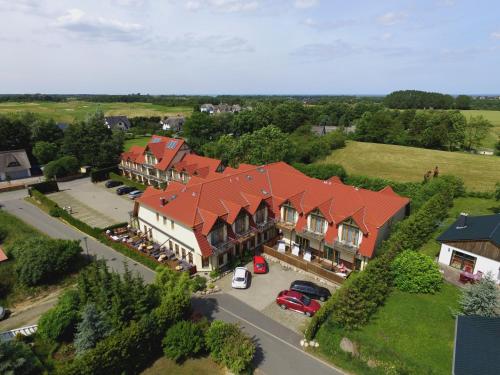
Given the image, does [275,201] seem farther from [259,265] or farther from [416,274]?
[416,274]

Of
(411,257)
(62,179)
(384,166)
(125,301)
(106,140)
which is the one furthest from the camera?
(384,166)

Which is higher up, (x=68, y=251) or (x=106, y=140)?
(x=106, y=140)

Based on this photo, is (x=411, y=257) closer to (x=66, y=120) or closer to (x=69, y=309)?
(x=69, y=309)

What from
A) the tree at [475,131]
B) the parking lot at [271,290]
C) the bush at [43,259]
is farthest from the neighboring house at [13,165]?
the tree at [475,131]

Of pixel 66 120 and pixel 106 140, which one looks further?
pixel 66 120

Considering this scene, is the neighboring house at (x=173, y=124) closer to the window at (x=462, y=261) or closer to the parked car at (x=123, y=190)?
the parked car at (x=123, y=190)

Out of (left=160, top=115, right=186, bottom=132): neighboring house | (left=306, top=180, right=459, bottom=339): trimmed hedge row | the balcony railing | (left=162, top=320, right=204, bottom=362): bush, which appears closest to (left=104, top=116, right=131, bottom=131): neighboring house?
(left=160, top=115, right=186, bottom=132): neighboring house

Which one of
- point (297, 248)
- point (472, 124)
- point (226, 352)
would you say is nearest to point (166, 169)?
point (297, 248)
